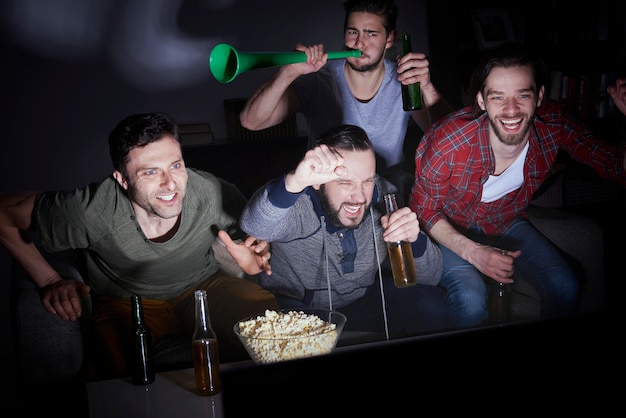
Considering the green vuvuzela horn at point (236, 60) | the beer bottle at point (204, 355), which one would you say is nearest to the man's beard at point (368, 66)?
the green vuvuzela horn at point (236, 60)

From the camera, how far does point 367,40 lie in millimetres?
2504

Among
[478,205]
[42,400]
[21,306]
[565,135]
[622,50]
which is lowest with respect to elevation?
[42,400]

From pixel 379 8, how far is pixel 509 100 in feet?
1.82

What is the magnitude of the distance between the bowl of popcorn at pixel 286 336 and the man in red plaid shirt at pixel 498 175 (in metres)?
0.79

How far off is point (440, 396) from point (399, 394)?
0.13ft

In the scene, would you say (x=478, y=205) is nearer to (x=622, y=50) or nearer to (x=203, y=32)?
(x=622, y=50)

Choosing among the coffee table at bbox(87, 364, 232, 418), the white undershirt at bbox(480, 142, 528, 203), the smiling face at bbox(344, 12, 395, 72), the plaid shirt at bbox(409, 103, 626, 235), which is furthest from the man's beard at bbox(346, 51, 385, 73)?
the coffee table at bbox(87, 364, 232, 418)

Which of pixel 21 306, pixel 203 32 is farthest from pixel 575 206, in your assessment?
pixel 21 306

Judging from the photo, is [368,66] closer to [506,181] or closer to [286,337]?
[506,181]

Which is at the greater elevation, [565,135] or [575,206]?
[565,135]

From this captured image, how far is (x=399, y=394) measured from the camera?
2.43 feet

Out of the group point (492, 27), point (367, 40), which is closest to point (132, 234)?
point (367, 40)

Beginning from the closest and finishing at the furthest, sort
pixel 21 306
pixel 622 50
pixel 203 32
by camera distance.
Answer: pixel 21 306 < pixel 203 32 < pixel 622 50

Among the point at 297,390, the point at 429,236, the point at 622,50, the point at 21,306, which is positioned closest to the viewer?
the point at 297,390
